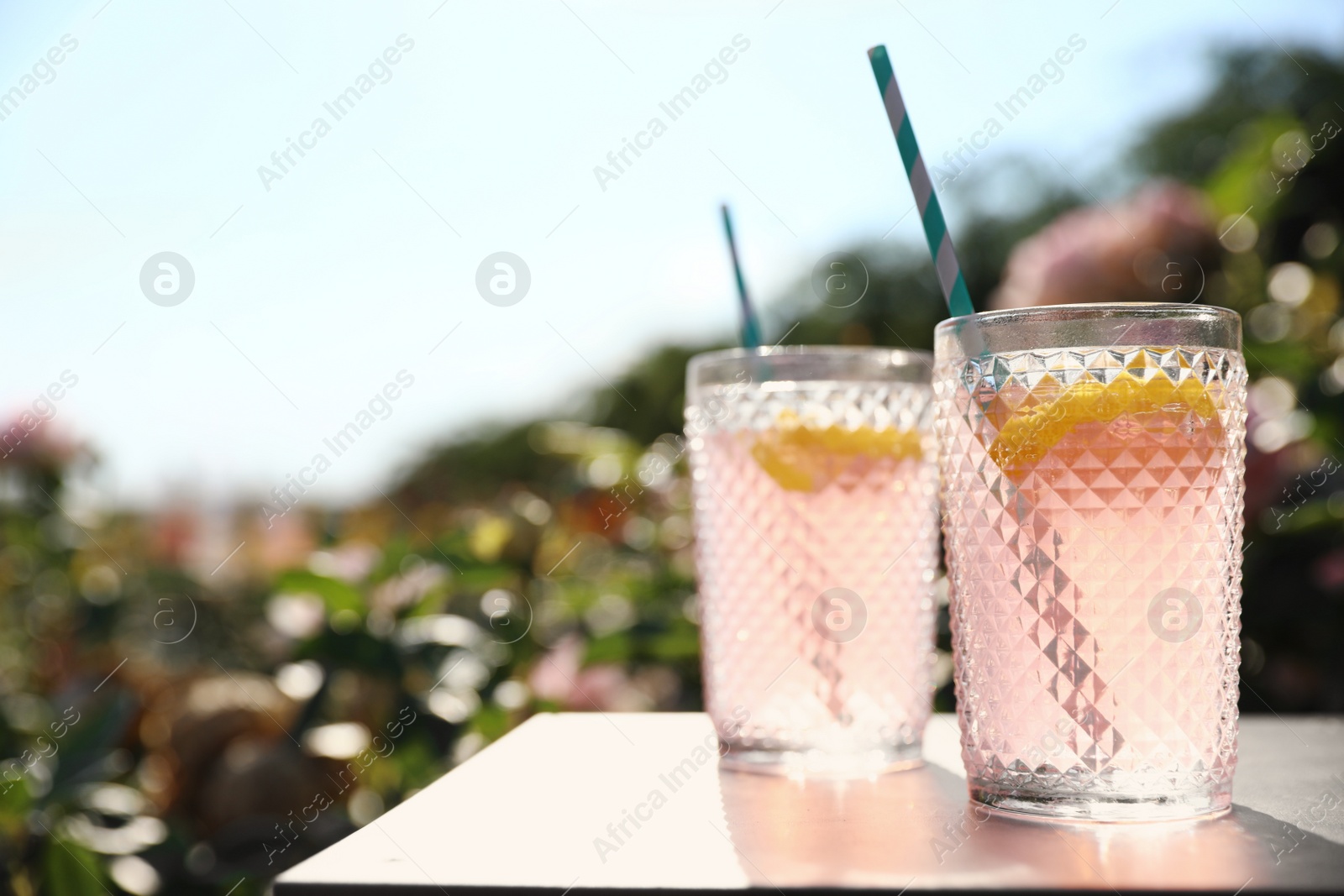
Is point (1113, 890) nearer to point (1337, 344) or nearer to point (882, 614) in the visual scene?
point (882, 614)

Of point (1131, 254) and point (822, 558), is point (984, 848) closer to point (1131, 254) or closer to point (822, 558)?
point (822, 558)

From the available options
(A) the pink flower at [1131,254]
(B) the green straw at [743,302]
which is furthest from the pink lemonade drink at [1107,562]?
(A) the pink flower at [1131,254]

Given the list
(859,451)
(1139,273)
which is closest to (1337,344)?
(1139,273)

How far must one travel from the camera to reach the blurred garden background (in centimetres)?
154

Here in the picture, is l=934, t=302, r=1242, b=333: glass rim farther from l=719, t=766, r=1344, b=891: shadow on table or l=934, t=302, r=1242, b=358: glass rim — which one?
l=719, t=766, r=1344, b=891: shadow on table

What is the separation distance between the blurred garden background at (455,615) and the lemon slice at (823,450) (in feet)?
2.19

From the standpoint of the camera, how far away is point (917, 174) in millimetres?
784

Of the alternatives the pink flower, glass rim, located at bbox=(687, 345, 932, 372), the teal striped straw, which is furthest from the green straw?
the pink flower

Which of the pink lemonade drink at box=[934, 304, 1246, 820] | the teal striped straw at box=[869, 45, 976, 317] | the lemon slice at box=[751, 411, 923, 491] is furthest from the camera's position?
the lemon slice at box=[751, 411, 923, 491]

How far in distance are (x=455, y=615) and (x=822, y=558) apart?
0.95 metres

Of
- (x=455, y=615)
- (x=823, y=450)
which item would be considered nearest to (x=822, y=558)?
(x=823, y=450)

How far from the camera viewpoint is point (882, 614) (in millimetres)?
871

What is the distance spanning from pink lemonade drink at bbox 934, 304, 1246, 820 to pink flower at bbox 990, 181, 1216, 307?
1.07 m

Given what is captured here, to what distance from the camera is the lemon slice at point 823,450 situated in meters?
0.89
